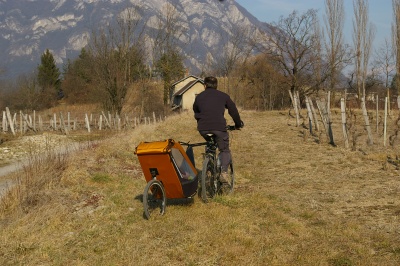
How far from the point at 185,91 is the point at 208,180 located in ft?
191

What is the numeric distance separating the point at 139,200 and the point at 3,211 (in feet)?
7.51

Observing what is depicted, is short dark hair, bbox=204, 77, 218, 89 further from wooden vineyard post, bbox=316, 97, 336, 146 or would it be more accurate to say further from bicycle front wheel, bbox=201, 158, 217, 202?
wooden vineyard post, bbox=316, 97, 336, 146

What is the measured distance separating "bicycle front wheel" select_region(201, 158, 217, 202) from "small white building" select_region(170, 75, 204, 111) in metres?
56.5

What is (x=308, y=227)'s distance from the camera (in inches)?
224

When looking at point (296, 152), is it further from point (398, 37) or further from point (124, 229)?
point (398, 37)

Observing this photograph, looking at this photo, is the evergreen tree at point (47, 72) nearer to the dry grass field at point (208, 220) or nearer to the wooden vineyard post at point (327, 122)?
the wooden vineyard post at point (327, 122)

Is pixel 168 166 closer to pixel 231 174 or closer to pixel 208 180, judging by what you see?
pixel 208 180

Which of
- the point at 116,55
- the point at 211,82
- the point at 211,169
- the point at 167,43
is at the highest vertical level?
the point at 167,43

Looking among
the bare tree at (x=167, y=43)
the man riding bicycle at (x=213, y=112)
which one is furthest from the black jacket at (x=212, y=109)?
the bare tree at (x=167, y=43)

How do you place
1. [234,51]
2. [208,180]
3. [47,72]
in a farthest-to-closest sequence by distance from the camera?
[47,72]
[234,51]
[208,180]

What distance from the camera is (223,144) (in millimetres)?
7082

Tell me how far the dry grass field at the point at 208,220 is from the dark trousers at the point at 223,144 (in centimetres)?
64

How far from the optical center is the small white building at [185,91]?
65.2 metres

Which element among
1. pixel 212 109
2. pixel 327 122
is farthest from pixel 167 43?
pixel 212 109
